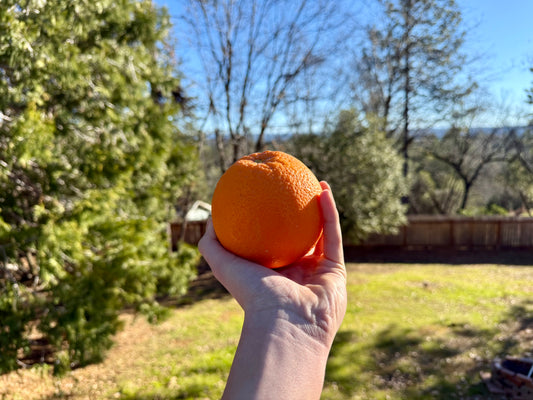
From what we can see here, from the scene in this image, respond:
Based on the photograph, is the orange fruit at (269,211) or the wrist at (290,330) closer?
the wrist at (290,330)

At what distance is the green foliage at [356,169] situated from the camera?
43.9ft

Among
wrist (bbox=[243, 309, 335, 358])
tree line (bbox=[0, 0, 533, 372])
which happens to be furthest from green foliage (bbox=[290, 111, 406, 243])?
wrist (bbox=[243, 309, 335, 358])

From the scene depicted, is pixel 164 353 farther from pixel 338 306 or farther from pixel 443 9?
pixel 443 9

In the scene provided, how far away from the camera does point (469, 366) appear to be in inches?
238

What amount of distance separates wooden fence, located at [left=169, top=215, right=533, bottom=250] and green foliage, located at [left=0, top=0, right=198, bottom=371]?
12357 millimetres

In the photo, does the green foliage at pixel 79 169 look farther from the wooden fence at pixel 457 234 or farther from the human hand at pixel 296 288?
the wooden fence at pixel 457 234

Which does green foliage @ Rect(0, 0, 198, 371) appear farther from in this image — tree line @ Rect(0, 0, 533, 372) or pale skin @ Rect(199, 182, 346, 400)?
pale skin @ Rect(199, 182, 346, 400)

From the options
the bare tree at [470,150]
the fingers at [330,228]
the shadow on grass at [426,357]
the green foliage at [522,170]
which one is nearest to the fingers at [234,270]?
the fingers at [330,228]

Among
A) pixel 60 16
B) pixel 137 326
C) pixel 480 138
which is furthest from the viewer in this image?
pixel 480 138

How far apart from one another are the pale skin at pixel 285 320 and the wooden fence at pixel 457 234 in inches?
614

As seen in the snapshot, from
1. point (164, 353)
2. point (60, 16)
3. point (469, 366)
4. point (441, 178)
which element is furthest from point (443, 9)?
point (164, 353)

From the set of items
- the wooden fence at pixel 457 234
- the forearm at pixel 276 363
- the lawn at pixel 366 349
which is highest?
the forearm at pixel 276 363

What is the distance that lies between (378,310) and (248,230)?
8374 mm

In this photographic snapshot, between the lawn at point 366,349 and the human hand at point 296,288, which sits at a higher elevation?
the human hand at point 296,288
